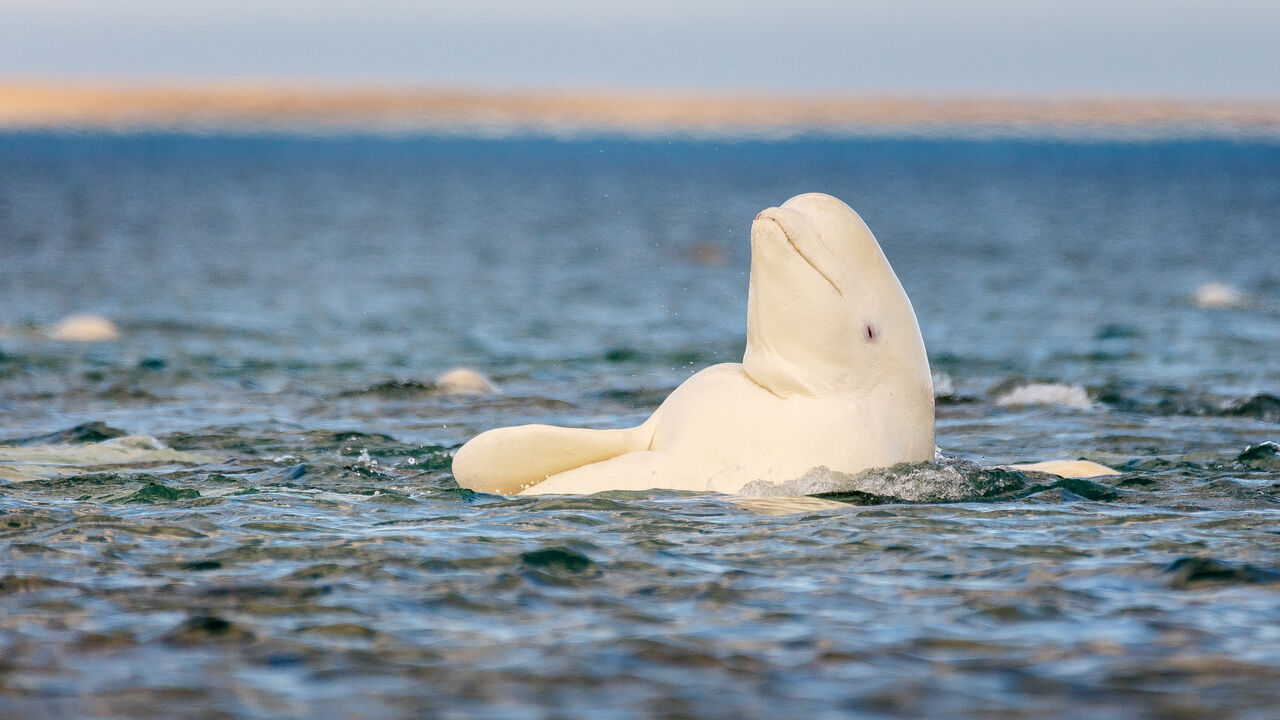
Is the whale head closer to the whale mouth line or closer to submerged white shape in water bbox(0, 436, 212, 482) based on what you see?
the whale mouth line

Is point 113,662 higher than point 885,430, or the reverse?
point 885,430

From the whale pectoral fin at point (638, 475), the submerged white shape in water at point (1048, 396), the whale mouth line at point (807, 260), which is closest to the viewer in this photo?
the whale mouth line at point (807, 260)

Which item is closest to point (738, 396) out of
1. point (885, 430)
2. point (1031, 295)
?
point (885, 430)

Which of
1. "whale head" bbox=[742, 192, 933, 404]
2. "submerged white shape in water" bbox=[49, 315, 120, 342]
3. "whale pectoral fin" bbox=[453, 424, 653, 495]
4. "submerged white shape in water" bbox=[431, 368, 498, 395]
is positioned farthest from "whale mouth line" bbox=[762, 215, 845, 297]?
"submerged white shape in water" bbox=[49, 315, 120, 342]

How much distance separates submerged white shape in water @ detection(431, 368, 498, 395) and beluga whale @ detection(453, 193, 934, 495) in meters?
7.92

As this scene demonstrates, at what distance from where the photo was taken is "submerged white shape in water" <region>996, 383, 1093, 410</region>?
53.4 ft

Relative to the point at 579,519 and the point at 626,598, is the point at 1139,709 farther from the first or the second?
the point at 579,519

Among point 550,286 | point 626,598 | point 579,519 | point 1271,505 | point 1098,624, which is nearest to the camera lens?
point 1098,624

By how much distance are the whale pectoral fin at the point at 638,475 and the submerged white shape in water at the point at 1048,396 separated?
799cm

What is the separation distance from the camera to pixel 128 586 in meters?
7.36

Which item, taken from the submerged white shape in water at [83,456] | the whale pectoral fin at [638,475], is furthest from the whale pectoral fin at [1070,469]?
the submerged white shape in water at [83,456]

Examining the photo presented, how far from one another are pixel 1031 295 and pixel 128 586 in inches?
1200

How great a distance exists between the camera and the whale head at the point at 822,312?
8.89m

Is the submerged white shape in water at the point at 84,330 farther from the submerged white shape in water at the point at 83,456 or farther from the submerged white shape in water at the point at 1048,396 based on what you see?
the submerged white shape in water at the point at 1048,396
